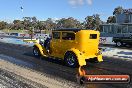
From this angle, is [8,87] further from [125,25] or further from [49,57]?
[125,25]

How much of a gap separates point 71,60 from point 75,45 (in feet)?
2.69

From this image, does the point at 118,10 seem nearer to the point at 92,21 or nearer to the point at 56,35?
the point at 92,21

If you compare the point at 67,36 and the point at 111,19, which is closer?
the point at 67,36

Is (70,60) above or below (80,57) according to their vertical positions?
below

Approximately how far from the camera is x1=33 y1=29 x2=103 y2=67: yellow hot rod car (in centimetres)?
1307

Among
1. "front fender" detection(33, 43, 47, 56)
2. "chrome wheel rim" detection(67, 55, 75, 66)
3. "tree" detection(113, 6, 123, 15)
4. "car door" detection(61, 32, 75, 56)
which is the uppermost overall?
"tree" detection(113, 6, 123, 15)

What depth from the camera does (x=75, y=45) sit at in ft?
43.5

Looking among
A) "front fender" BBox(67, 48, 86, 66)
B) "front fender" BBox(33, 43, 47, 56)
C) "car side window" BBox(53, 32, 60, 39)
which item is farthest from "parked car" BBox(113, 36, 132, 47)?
"front fender" BBox(67, 48, 86, 66)

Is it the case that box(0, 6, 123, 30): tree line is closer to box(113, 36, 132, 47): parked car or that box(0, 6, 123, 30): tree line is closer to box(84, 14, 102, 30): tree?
box(84, 14, 102, 30): tree

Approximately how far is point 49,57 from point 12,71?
343 cm

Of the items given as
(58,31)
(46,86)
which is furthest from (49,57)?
(46,86)

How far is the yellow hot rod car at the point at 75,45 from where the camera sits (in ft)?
42.9

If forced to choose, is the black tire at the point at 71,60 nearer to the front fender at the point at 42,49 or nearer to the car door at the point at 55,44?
the car door at the point at 55,44

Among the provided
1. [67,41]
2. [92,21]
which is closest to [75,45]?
[67,41]
